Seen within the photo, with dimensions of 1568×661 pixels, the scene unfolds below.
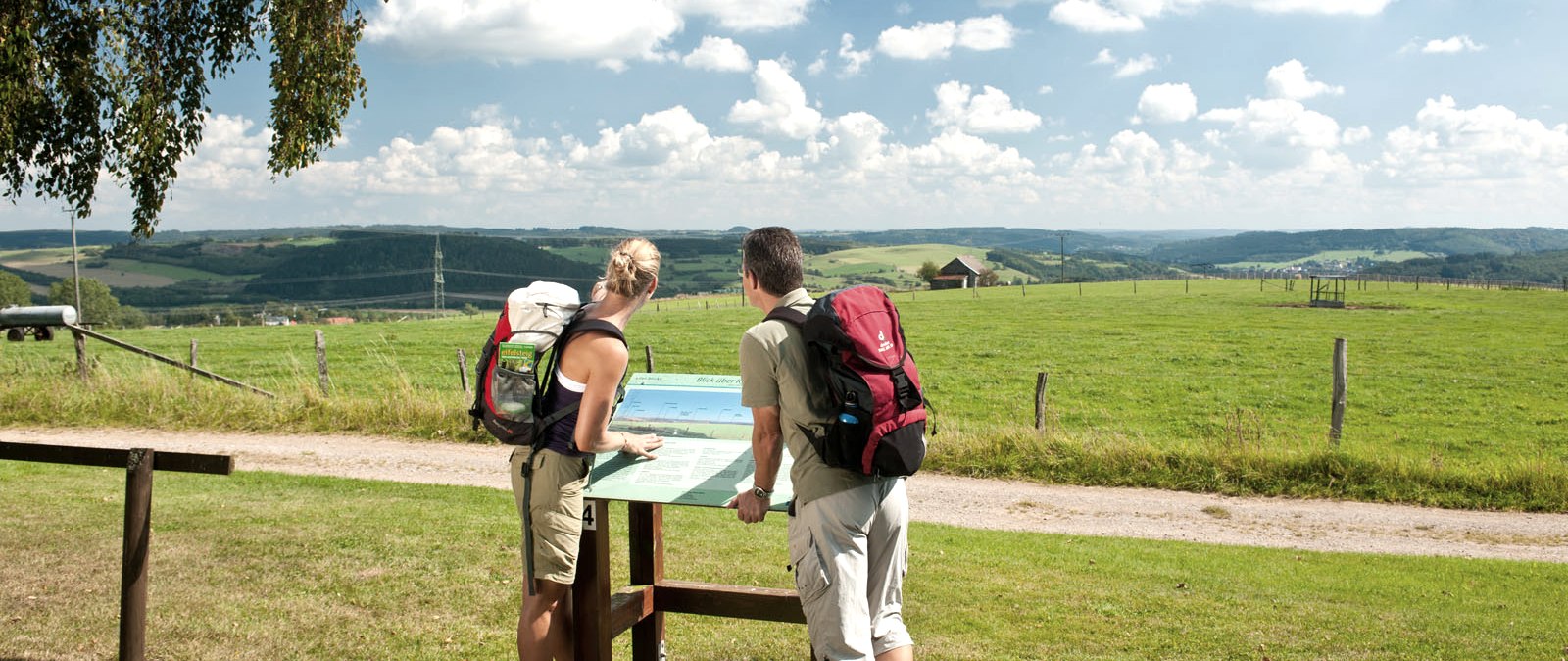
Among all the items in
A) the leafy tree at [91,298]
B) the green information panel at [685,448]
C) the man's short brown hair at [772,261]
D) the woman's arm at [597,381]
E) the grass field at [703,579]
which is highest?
the man's short brown hair at [772,261]

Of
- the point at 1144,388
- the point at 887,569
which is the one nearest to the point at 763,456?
the point at 887,569

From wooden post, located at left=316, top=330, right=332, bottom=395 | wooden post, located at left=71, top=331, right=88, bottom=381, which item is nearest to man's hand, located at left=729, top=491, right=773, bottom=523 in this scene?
wooden post, located at left=316, top=330, right=332, bottom=395

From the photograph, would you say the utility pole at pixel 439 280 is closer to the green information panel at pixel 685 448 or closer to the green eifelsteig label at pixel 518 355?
the green information panel at pixel 685 448

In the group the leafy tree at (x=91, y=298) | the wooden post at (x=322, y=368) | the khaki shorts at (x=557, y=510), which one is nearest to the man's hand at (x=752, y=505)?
the khaki shorts at (x=557, y=510)

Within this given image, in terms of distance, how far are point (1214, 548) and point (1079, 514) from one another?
2.19m

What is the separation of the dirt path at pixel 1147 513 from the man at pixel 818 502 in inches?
316

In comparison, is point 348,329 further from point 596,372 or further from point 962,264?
point 962,264

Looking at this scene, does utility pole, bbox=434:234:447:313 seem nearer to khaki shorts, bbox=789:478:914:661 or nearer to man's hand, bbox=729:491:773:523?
man's hand, bbox=729:491:773:523

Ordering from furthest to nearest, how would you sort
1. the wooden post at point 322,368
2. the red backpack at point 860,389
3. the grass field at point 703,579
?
the wooden post at point 322,368, the grass field at point 703,579, the red backpack at point 860,389

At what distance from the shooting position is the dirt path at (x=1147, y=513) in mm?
11211

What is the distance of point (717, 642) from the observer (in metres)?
6.30

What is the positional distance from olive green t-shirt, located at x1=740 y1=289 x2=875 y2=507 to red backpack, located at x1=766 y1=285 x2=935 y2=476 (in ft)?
0.15

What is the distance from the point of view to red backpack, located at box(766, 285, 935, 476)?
367cm

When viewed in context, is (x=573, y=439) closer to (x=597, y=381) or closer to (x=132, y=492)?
(x=597, y=381)
